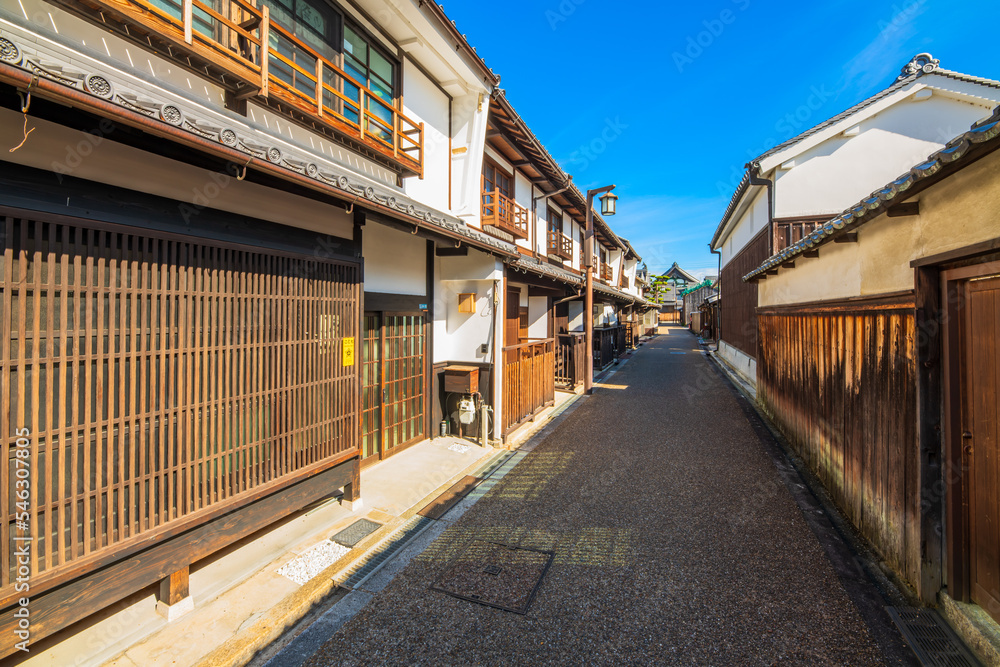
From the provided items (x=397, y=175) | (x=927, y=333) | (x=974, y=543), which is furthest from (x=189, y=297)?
(x=974, y=543)

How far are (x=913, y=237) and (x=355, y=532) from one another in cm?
661

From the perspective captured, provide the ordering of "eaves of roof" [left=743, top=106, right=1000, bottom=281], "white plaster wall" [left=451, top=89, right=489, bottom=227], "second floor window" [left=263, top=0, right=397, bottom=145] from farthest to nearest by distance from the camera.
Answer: "white plaster wall" [left=451, top=89, right=489, bottom=227], "second floor window" [left=263, top=0, right=397, bottom=145], "eaves of roof" [left=743, top=106, right=1000, bottom=281]

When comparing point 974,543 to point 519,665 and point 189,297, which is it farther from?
point 189,297

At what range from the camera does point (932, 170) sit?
3041 millimetres

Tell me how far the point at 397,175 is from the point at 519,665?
22.7 ft

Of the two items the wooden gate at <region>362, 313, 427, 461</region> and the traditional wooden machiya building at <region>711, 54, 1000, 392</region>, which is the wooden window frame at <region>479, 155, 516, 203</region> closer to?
the wooden gate at <region>362, 313, 427, 461</region>

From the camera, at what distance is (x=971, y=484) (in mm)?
3137

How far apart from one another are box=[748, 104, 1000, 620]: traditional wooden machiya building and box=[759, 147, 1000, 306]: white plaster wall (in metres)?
0.01

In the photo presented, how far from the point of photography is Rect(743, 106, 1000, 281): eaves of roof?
2.58 meters

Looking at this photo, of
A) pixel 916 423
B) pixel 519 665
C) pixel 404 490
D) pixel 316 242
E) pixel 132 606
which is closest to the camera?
pixel 519 665

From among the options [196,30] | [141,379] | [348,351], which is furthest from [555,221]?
[141,379]

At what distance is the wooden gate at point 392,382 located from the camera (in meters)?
6.66

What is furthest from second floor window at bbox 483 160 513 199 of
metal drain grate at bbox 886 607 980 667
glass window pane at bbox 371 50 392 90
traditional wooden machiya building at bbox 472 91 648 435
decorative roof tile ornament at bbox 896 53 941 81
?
decorative roof tile ornament at bbox 896 53 941 81

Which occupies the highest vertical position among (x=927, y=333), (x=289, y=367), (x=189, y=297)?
(x=189, y=297)
